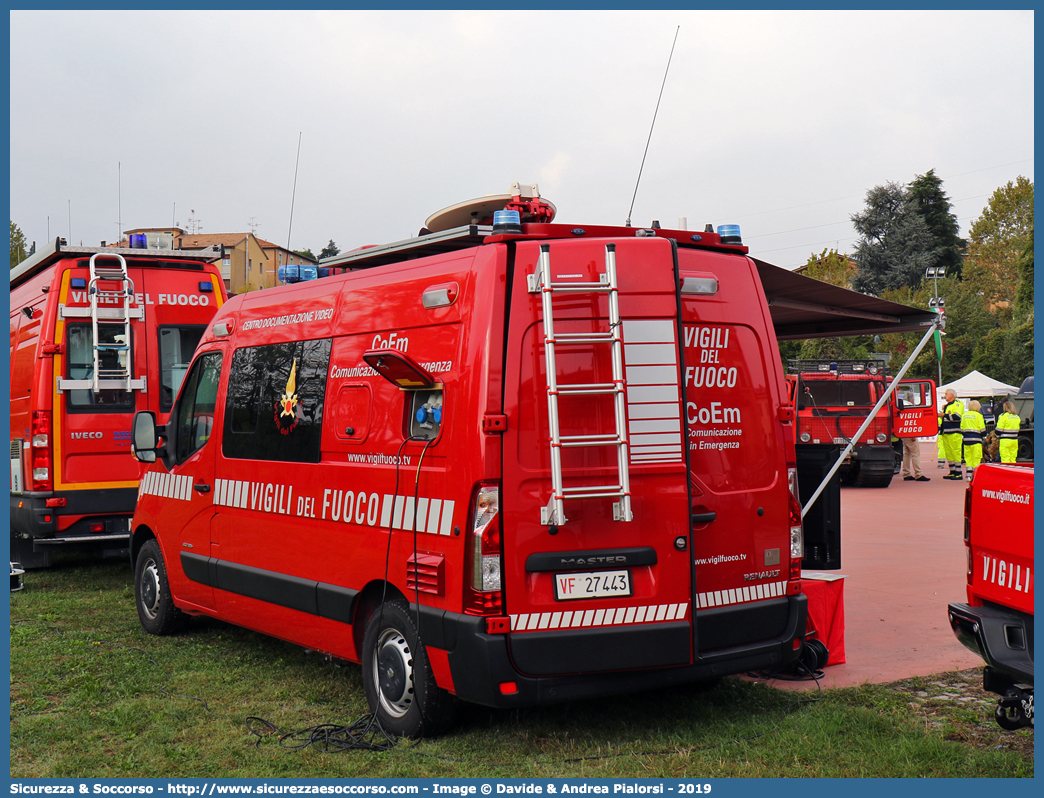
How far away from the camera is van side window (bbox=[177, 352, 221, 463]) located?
7.09 metres

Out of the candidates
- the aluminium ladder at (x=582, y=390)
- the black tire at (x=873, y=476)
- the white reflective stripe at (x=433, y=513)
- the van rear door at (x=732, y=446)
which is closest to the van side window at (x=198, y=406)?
the white reflective stripe at (x=433, y=513)

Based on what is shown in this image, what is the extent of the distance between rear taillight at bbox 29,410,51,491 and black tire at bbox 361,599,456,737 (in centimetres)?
575

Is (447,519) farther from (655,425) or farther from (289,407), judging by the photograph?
(289,407)

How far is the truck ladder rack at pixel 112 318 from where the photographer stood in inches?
387

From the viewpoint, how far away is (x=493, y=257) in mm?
4859

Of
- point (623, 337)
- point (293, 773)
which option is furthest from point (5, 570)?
point (623, 337)

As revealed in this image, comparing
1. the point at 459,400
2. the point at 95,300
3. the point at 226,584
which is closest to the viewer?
the point at 459,400

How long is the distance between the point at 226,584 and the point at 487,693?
113 inches

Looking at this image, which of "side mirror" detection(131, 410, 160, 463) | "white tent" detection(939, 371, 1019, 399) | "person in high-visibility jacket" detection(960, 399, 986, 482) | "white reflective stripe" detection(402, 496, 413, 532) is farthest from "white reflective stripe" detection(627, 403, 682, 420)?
"white tent" detection(939, 371, 1019, 399)

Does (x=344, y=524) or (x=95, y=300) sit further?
(x=95, y=300)

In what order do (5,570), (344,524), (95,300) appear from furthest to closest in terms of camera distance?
1. (95,300)
2. (344,524)
3. (5,570)

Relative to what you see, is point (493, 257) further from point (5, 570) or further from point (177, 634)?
point (177, 634)

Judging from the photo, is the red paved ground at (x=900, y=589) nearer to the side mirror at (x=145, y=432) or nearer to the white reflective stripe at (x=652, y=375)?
the white reflective stripe at (x=652, y=375)

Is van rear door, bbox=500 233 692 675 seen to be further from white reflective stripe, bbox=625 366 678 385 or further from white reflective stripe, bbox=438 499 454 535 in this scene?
white reflective stripe, bbox=438 499 454 535
